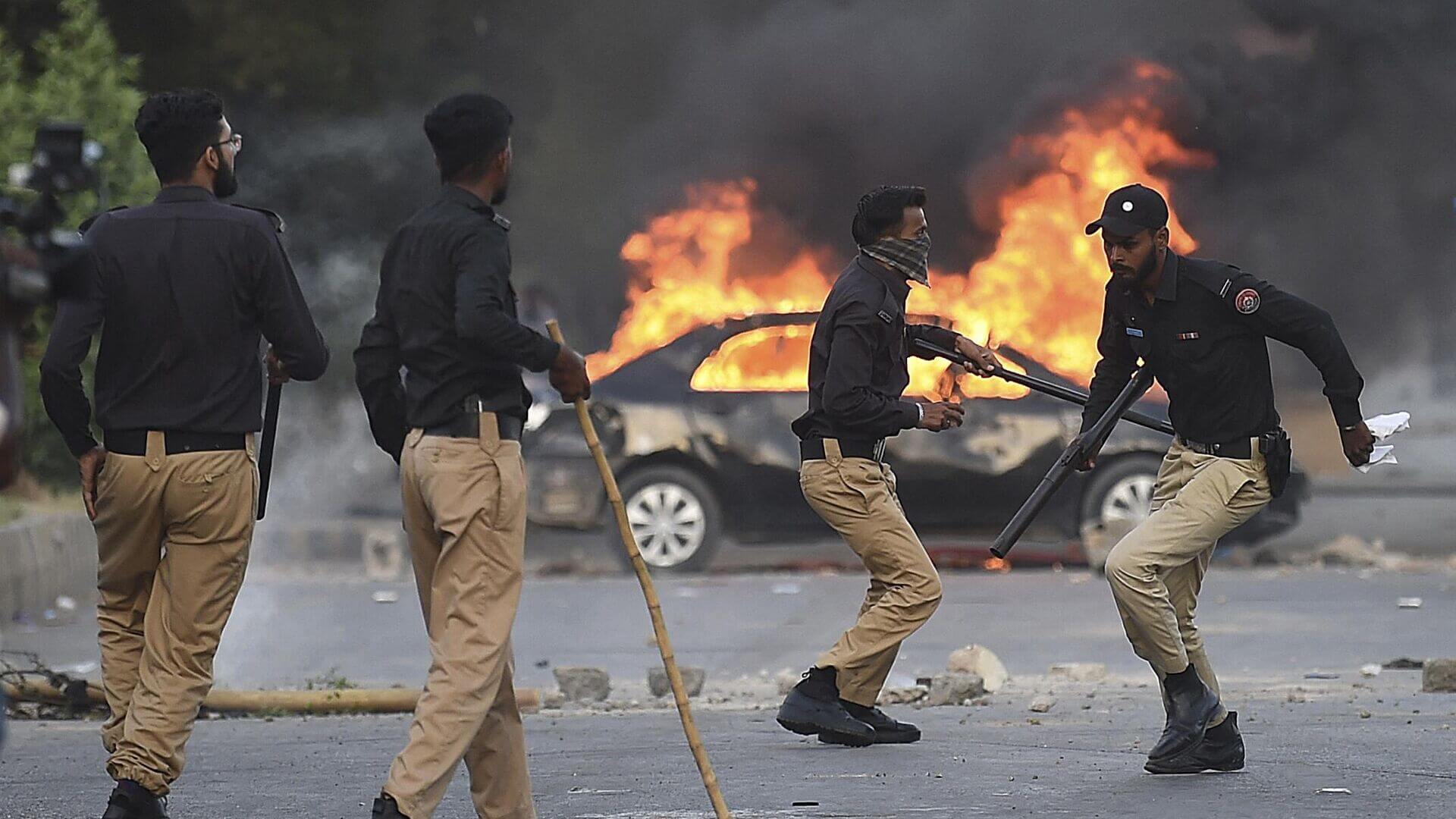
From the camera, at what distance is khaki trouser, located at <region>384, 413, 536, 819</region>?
525cm

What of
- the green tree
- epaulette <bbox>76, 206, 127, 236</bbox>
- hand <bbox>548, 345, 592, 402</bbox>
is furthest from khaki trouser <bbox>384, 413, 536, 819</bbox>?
the green tree

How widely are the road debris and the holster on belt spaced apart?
250cm

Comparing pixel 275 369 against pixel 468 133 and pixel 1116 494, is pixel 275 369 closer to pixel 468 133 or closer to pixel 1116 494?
pixel 468 133

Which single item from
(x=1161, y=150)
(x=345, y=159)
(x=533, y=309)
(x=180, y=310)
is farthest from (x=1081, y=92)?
(x=180, y=310)

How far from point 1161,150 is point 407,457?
42.5ft

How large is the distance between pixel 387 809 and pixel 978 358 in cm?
307

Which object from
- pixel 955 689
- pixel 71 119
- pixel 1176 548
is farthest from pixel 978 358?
pixel 71 119

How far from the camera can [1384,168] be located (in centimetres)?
1959

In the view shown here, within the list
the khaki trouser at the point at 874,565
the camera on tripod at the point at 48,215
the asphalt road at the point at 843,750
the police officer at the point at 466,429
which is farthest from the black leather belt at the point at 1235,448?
the camera on tripod at the point at 48,215

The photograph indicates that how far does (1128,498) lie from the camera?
1330cm

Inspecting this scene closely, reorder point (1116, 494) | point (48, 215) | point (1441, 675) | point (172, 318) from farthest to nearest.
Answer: point (1116, 494) → point (1441, 675) → point (172, 318) → point (48, 215)

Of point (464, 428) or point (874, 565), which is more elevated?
point (874, 565)

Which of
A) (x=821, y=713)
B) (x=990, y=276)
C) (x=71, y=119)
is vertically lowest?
(x=821, y=713)

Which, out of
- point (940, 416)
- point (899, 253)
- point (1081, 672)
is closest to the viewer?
point (940, 416)
